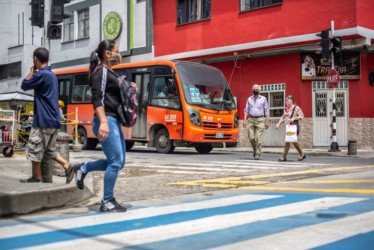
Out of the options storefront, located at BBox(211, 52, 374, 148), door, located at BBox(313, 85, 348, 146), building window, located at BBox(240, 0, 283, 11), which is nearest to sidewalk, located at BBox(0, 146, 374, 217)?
storefront, located at BBox(211, 52, 374, 148)

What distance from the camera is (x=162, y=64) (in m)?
16.4

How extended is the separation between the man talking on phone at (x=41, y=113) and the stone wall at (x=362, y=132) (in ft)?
49.7

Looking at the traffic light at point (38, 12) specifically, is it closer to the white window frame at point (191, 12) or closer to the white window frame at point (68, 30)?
the white window frame at point (191, 12)

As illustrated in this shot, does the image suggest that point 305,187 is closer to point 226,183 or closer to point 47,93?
point 226,183

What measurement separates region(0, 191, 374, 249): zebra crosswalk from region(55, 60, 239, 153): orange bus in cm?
948

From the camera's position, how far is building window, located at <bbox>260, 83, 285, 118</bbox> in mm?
20734

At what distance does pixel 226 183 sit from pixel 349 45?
1278 centimetres

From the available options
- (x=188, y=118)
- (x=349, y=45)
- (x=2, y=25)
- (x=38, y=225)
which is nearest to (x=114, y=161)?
(x=38, y=225)

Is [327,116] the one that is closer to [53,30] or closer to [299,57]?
[299,57]

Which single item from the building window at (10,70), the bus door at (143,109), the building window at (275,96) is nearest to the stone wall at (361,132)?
the building window at (275,96)

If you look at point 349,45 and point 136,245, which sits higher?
point 349,45

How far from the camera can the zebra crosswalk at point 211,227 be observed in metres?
3.89

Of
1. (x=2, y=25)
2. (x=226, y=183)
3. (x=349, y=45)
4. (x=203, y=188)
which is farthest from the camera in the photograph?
(x=2, y=25)

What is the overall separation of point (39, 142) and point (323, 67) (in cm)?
1535
